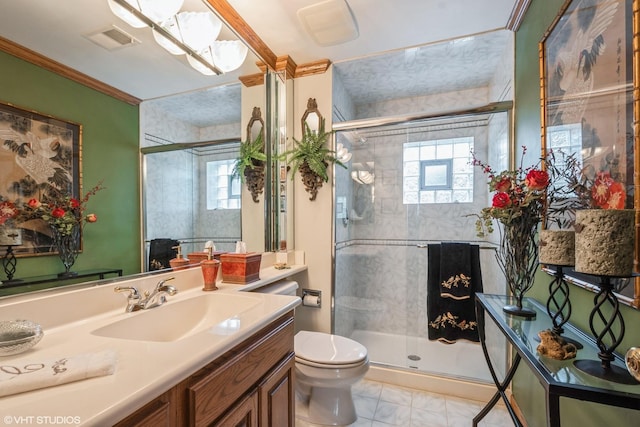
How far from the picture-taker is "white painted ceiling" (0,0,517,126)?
0.96m

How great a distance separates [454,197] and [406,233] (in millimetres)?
557

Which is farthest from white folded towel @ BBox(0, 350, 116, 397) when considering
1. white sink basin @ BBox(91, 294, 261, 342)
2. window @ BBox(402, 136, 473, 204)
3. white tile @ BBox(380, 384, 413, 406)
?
window @ BBox(402, 136, 473, 204)

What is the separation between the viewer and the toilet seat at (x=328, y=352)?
157cm

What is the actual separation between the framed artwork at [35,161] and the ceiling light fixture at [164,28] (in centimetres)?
56

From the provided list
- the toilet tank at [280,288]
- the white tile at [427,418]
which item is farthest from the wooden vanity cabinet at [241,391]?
the white tile at [427,418]

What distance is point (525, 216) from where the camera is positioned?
1251 millimetres

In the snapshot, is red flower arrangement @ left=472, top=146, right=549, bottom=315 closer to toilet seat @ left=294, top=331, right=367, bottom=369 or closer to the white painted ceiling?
toilet seat @ left=294, top=331, right=367, bottom=369

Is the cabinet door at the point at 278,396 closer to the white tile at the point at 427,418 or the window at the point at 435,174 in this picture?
the white tile at the point at 427,418

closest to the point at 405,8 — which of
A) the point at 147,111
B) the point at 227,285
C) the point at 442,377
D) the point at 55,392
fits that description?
the point at 147,111

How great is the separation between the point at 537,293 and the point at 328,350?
117 cm

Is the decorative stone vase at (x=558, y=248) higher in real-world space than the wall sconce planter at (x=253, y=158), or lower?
lower

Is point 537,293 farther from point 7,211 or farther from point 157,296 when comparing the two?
point 7,211

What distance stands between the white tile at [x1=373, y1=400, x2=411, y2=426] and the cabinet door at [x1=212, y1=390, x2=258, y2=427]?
112 centimetres

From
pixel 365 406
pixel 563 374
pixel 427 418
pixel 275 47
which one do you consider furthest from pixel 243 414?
pixel 275 47
